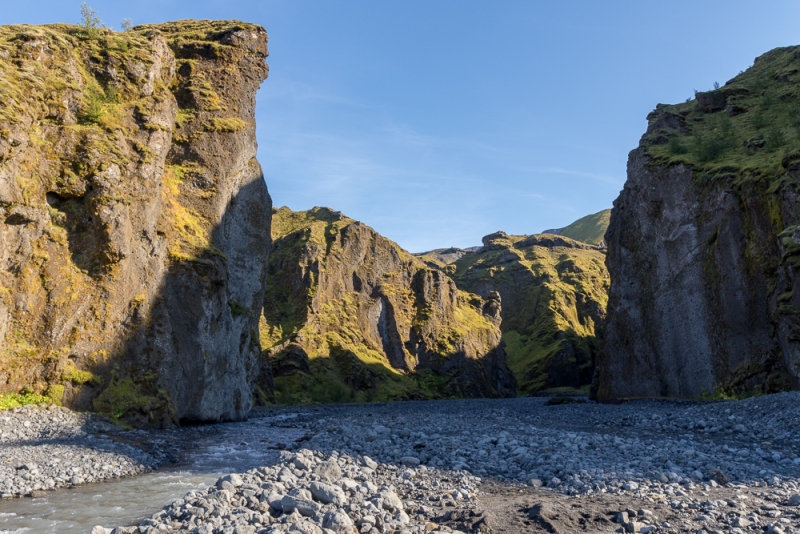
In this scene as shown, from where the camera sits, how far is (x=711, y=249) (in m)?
45.8

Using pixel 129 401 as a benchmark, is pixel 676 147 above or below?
above

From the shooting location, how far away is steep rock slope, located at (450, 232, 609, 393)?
422 ft

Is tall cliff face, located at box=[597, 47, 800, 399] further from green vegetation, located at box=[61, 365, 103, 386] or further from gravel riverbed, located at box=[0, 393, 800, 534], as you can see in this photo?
green vegetation, located at box=[61, 365, 103, 386]

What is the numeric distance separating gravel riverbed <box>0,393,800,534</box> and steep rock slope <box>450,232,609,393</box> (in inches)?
4414

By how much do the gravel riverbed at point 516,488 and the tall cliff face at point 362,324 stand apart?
64.2m

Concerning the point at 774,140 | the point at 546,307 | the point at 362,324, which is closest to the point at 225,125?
the point at 774,140

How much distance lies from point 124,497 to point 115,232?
1892 cm

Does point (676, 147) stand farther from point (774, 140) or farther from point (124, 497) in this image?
point (124, 497)

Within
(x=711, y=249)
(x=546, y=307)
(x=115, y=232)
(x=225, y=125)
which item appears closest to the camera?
(x=115, y=232)

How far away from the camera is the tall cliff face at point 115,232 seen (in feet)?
85.9

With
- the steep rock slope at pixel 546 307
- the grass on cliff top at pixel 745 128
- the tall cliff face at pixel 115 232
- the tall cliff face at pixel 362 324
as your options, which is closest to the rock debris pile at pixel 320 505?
the tall cliff face at pixel 115 232

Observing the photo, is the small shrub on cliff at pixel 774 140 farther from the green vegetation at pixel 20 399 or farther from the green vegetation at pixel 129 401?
the green vegetation at pixel 20 399

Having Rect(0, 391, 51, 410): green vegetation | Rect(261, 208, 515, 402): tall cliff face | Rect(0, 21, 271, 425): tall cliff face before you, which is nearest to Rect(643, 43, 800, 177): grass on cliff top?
Rect(0, 21, 271, 425): tall cliff face

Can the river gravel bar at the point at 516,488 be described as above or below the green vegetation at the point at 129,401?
below
